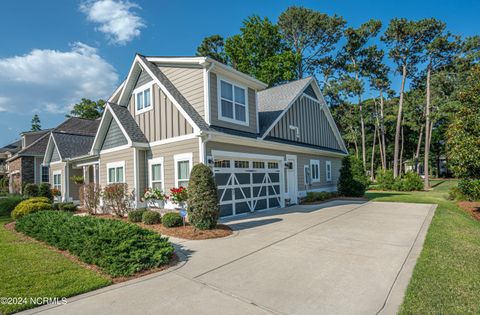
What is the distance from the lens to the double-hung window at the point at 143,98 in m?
12.3

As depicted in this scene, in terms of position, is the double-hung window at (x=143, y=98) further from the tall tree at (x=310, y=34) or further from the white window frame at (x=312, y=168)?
the tall tree at (x=310, y=34)

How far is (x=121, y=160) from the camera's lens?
1289 centimetres

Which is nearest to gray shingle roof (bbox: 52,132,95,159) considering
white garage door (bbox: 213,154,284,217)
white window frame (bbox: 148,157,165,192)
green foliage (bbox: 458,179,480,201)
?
white window frame (bbox: 148,157,165,192)

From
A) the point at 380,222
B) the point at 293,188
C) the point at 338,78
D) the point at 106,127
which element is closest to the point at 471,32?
the point at 338,78

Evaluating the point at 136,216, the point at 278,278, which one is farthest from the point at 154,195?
the point at 278,278

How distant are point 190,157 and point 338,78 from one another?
3319 centimetres

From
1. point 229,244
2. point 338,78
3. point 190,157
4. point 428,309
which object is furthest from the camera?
point 338,78

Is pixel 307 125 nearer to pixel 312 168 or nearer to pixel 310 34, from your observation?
pixel 312 168

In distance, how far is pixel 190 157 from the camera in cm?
1020

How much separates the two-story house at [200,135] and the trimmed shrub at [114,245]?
4.38m

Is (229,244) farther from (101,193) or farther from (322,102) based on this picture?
(322,102)

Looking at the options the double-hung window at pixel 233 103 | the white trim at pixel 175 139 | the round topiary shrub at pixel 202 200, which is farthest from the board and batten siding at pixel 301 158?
the round topiary shrub at pixel 202 200

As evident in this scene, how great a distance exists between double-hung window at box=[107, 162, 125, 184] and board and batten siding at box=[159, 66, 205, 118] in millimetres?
4625

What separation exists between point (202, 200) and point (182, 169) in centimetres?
277
